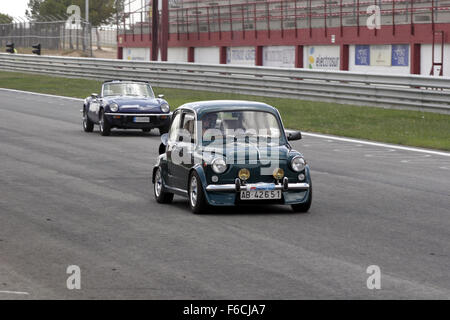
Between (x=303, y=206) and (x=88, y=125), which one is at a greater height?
(x=88, y=125)

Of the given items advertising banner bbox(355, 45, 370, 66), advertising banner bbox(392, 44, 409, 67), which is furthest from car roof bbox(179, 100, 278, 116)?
advertising banner bbox(355, 45, 370, 66)

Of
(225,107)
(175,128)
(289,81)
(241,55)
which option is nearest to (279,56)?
(241,55)

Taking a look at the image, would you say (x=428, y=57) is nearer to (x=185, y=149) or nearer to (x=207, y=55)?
(x=207, y=55)

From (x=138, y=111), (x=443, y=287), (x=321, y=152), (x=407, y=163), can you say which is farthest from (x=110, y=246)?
(x=138, y=111)

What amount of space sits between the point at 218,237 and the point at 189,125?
9.55 ft

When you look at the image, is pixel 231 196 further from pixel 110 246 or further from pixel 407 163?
pixel 407 163

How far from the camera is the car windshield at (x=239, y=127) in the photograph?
40.9 ft

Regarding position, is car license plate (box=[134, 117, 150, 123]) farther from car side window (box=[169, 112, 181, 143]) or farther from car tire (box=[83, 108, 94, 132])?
car side window (box=[169, 112, 181, 143])

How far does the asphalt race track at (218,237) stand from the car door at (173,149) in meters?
0.41

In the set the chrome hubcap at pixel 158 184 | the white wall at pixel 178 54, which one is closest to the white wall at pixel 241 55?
the white wall at pixel 178 54

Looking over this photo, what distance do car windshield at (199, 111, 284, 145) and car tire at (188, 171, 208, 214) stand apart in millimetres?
580

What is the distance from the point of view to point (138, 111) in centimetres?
2345

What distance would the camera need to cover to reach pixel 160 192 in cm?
1301

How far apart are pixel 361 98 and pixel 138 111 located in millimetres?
8111
